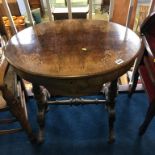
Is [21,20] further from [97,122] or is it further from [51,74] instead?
[51,74]

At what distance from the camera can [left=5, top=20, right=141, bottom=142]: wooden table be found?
2.98 feet

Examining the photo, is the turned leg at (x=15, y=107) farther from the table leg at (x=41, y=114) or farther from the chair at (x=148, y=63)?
the chair at (x=148, y=63)

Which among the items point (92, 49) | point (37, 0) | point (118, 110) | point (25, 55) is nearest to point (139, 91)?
point (118, 110)

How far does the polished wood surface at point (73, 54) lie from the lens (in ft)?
2.98

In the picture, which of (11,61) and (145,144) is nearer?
(11,61)

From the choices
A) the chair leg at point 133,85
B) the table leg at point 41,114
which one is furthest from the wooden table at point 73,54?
the chair leg at point 133,85

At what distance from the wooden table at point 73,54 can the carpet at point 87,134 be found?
14.5 inches

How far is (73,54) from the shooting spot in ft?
3.35

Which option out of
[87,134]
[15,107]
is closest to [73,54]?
[15,107]

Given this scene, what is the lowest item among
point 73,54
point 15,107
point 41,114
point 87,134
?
point 87,134

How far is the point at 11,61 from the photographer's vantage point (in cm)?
98

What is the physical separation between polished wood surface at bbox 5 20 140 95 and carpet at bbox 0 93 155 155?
22.0 inches

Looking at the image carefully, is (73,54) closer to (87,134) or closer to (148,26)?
(148,26)

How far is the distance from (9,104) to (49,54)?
363 millimetres
